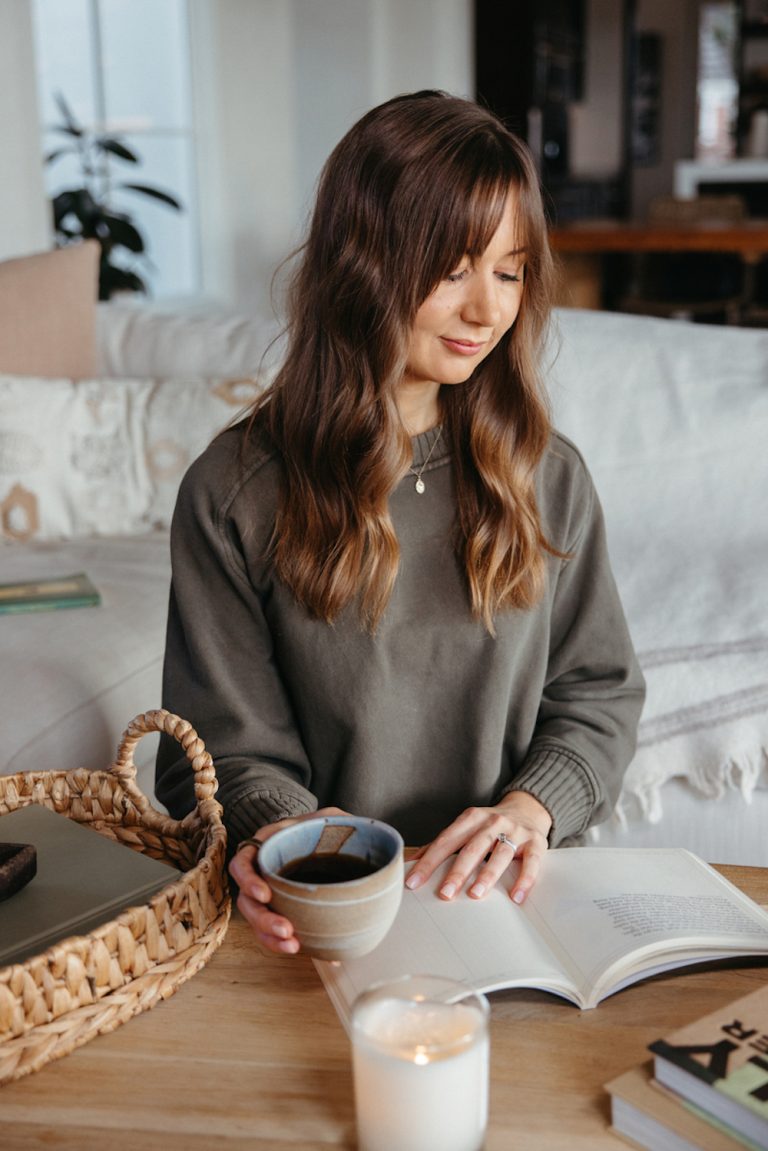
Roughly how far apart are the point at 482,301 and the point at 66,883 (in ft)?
1.91

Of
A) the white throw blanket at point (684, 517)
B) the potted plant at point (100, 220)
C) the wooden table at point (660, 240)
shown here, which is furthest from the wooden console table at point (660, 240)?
the white throw blanket at point (684, 517)

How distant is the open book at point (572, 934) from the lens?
2.75 feet

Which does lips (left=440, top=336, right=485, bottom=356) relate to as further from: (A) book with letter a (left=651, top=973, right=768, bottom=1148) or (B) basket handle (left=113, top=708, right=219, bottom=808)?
(A) book with letter a (left=651, top=973, right=768, bottom=1148)

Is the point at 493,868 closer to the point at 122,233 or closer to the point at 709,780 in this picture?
the point at 709,780

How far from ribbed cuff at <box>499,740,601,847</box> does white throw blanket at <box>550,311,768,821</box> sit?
405 millimetres

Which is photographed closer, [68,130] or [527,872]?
[527,872]

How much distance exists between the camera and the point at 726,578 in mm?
1852

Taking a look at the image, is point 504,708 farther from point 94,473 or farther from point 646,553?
point 94,473

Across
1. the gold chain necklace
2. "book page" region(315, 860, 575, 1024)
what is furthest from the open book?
the gold chain necklace

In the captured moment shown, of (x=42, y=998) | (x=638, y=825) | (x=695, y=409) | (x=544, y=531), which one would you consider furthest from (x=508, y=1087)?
(x=695, y=409)

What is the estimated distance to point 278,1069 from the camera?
782mm

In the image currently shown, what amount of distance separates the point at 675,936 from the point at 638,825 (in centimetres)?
78

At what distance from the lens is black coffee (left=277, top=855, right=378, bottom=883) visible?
31.6 inches

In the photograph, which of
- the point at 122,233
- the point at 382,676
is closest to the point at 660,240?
the point at 122,233
